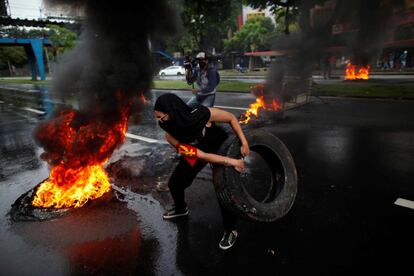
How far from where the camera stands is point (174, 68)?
1395 inches

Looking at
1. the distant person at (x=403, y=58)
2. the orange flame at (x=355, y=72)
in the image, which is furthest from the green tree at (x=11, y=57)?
the distant person at (x=403, y=58)

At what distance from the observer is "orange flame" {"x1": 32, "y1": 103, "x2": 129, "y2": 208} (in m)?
4.26

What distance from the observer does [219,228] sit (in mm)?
3477

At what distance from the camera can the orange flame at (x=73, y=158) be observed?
4.26 m

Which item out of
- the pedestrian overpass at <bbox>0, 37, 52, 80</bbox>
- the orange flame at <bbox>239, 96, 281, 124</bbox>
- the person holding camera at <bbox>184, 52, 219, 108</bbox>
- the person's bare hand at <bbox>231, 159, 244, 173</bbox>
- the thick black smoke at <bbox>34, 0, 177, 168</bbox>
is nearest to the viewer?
the person's bare hand at <bbox>231, 159, 244, 173</bbox>

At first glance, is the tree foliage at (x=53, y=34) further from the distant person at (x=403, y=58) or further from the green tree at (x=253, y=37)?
the distant person at (x=403, y=58)

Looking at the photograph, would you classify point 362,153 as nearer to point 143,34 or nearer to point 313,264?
point 313,264

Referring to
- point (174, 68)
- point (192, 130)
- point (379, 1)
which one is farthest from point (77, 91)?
point (174, 68)

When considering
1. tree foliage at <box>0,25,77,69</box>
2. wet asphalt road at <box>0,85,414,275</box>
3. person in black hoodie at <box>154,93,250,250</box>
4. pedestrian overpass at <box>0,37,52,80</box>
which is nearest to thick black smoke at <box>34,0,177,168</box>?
wet asphalt road at <box>0,85,414,275</box>

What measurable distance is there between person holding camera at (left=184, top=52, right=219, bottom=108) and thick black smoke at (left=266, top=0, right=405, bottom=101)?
163 inches

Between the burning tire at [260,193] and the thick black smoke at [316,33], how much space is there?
258 inches

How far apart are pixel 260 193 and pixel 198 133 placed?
6.43 ft

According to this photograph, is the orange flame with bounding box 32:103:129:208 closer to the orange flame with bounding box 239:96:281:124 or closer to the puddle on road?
the puddle on road

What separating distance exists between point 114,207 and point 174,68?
1285 inches
